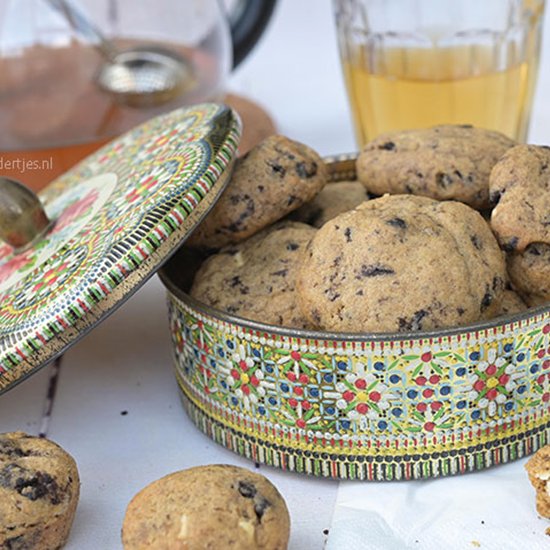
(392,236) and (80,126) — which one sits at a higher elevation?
(392,236)

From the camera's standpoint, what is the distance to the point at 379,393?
85 cm

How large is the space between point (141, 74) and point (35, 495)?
880 mm

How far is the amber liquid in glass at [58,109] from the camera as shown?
141 cm

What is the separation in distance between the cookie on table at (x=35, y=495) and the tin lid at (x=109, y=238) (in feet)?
0.21

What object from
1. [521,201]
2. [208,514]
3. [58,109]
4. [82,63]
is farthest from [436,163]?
[82,63]

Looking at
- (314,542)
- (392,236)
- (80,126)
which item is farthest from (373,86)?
(314,542)

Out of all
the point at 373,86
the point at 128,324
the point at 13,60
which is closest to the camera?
the point at 128,324

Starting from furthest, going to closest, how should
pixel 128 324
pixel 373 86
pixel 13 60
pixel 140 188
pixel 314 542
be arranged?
pixel 13 60 < pixel 373 86 < pixel 128 324 < pixel 140 188 < pixel 314 542

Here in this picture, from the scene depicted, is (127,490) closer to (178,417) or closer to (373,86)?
(178,417)

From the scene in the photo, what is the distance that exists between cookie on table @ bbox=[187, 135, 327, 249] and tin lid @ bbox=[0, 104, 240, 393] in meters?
0.03

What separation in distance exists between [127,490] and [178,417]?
119 mm

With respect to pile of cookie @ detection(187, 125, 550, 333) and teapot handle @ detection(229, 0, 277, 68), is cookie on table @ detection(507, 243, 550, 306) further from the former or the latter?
teapot handle @ detection(229, 0, 277, 68)

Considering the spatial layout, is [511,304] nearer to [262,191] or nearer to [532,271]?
[532,271]

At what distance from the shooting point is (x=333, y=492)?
90 cm
